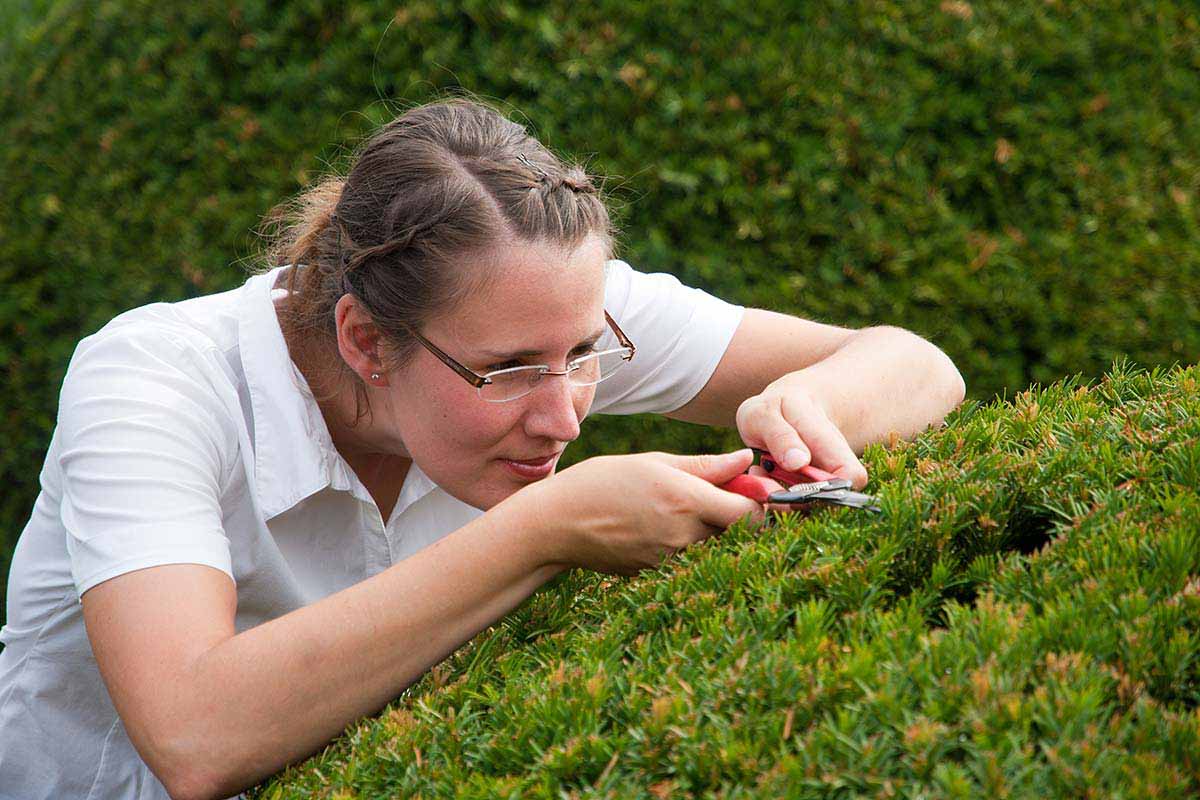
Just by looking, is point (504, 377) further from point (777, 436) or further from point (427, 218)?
point (777, 436)

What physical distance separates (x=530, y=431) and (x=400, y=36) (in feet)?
7.28

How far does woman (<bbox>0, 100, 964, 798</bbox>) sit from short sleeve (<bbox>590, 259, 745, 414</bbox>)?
1 centimetres

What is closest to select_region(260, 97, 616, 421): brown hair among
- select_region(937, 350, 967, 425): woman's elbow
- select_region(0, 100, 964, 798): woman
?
select_region(0, 100, 964, 798): woman

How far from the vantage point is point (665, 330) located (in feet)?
10.3

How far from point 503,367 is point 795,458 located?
2.05 feet

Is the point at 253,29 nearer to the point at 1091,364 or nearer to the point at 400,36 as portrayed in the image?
the point at 400,36

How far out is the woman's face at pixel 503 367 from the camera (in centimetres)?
241

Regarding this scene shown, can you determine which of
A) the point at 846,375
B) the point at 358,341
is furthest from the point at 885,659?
the point at 358,341

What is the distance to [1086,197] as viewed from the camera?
4.16m

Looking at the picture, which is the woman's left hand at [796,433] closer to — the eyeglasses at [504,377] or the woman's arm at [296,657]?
the eyeglasses at [504,377]

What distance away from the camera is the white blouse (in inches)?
87.4

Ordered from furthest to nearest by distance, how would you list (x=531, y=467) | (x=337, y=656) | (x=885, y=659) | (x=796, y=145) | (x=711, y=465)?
(x=796, y=145), (x=531, y=467), (x=711, y=465), (x=337, y=656), (x=885, y=659)

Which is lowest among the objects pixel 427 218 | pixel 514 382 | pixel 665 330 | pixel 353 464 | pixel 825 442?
pixel 353 464

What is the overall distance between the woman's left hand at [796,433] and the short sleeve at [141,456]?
1026 millimetres
